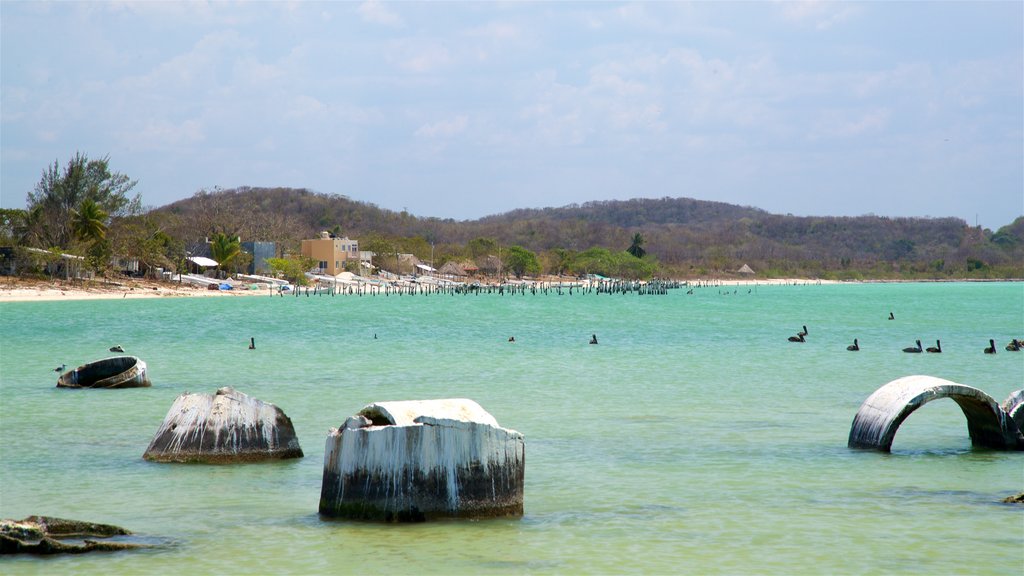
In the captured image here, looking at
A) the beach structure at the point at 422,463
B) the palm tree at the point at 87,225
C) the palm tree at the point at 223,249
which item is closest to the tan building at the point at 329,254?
the palm tree at the point at 223,249

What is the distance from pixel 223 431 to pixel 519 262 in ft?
496

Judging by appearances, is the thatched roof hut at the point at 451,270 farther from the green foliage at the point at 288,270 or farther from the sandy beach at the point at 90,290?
the sandy beach at the point at 90,290

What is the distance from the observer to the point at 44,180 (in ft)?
325

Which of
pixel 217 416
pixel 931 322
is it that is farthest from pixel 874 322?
pixel 217 416

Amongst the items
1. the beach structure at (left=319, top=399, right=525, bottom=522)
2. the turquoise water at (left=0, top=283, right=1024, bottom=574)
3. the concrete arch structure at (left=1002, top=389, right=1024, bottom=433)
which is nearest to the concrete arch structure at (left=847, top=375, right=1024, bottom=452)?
the concrete arch structure at (left=1002, top=389, right=1024, bottom=433)

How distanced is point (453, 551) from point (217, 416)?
4844mm

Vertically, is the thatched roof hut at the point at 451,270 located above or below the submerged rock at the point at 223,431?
above

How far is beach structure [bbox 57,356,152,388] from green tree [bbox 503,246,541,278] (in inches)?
5535

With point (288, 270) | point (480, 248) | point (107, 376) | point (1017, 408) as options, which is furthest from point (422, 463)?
point (480, 248)

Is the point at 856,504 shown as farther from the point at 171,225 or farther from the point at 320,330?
the point at 171,225

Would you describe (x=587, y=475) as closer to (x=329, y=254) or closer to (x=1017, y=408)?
(x=1017, y=408)

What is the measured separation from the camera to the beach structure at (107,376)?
2195 centimetres

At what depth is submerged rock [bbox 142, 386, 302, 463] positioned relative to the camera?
42.3 feet

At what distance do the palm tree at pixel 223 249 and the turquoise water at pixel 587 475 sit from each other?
75.8m
